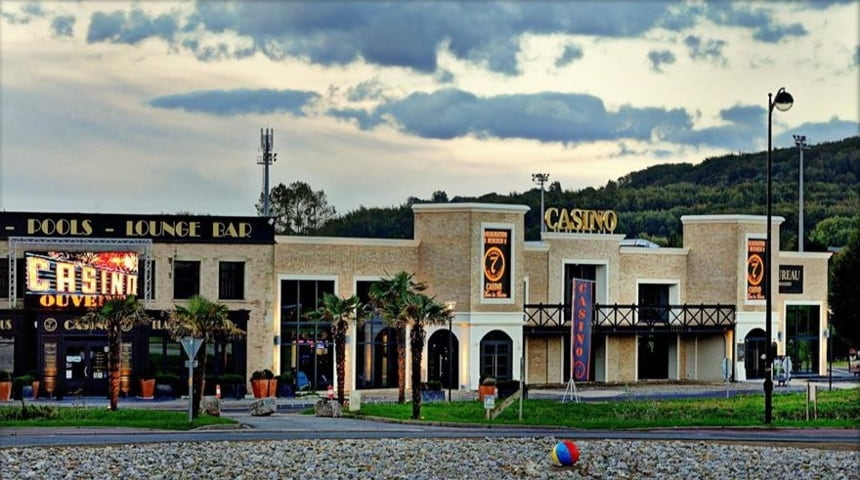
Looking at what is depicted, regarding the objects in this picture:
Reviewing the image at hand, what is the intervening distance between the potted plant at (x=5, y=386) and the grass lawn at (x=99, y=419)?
8.28 metres

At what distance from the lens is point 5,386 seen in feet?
181

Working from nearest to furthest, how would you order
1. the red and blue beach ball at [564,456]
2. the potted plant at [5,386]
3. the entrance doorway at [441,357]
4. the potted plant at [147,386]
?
the red and blue beach ball at [564,456], the potted plant at [5,386], the potted plant at [147,386], the entrance doorway at [441,357]

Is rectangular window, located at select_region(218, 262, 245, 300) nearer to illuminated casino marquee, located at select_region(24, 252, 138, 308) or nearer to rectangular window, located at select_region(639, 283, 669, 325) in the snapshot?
illuminated casino marquee, located at select_region(24, 252, 138, 308)

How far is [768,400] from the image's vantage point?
45781 mm

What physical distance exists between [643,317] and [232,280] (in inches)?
923

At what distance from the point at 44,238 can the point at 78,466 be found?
26.1 meters

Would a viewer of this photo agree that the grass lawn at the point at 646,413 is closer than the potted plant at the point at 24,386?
Yes

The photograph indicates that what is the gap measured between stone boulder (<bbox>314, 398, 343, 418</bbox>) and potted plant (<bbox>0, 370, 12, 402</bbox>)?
1292 cm

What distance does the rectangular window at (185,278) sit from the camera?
199ft

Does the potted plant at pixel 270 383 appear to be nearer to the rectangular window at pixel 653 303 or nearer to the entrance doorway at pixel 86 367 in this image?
the entrance doorway at pixel 86 367

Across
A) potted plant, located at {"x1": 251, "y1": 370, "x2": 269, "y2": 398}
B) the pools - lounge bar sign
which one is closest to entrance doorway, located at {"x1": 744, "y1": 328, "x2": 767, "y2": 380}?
the pools - lounge bar sign

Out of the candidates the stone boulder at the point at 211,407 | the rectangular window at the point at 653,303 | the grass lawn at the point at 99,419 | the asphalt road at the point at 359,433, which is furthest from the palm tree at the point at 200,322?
the rectangular window at the point at 653,303

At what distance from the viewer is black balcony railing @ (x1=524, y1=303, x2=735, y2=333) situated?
2756 inches

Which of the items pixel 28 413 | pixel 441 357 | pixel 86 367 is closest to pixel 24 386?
pixel 86 367
